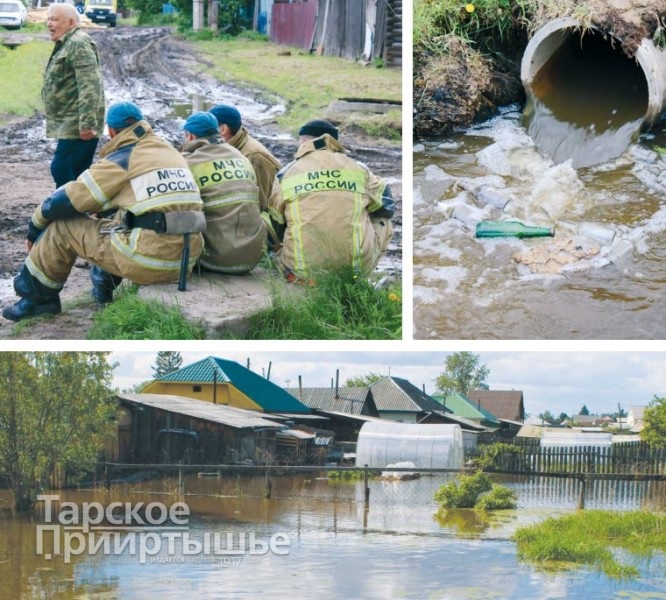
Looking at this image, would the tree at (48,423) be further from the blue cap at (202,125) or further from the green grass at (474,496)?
the blue cap at (202,125)

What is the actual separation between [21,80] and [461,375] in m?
4.95

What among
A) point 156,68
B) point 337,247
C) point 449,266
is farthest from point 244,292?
point 156,68

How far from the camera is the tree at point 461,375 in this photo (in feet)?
26.1

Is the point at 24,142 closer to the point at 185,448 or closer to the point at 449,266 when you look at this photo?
the point at 185,448

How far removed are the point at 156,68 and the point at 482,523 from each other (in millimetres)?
5748

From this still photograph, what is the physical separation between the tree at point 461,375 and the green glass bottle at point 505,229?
124 cm

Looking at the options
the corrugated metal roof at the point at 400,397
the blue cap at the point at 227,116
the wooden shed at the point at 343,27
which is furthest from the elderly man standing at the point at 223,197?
the corrugated metal roof at the point at 400,397

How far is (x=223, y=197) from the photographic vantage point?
5840 millimetres

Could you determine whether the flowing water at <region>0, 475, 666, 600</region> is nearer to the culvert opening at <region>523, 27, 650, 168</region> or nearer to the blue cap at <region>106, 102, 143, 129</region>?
the culvert opening at <region>523, 27, 650, 168</region>

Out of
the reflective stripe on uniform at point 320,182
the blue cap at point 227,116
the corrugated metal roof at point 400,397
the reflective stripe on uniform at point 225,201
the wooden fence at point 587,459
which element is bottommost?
the wooden fence at point 587,459

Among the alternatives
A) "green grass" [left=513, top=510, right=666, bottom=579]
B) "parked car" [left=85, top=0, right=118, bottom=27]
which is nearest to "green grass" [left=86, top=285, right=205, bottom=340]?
"green grass" [left=513, top=510, right=666, bottom=579]

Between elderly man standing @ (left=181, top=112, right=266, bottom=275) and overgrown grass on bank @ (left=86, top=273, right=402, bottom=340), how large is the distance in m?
0.39

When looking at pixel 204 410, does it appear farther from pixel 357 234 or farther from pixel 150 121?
pixel 357 234

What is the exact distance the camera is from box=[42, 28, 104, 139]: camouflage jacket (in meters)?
6.21
